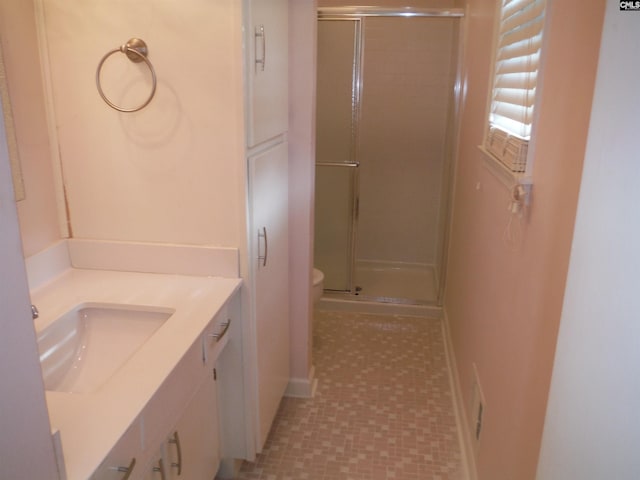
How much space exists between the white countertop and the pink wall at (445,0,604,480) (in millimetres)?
880

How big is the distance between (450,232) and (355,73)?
122cm

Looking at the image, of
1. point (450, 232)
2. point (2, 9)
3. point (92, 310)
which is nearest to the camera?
point (2, 9)

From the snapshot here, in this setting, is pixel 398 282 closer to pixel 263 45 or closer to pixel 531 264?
pixel 263 45

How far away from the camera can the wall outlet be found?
2.00 metres

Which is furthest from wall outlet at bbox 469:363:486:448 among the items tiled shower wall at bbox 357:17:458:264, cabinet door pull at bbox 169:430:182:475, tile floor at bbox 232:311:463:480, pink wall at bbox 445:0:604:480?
tiled shower wall at bbox 357:17:458:264

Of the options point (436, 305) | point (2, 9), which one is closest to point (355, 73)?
point (436, 305)

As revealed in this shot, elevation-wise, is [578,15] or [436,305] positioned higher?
Answer: [578,15]

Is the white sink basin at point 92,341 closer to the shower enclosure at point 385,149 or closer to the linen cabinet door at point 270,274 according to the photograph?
the linen cabinet door at point 270,274

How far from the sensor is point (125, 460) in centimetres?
112

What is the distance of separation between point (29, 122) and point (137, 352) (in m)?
0.86

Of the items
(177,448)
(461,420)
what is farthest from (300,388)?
(177,448)

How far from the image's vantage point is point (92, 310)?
1.64 metres

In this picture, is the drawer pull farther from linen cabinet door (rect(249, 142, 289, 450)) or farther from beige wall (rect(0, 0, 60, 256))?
beige wall (rect(0, 0, 60, 256))

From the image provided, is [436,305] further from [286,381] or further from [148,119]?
[148,119]
